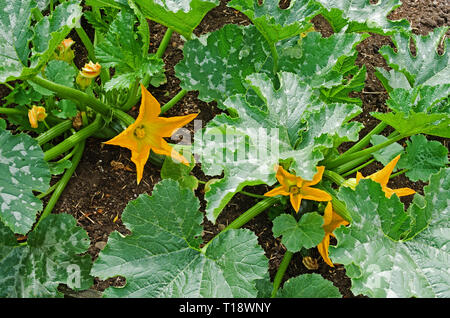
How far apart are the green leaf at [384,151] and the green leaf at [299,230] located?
1.43 ft

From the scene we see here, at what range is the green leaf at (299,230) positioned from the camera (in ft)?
6.25

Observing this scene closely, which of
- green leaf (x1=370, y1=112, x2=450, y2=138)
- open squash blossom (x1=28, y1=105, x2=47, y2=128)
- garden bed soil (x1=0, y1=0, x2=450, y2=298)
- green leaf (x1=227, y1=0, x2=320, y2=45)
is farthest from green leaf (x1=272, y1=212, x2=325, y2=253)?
open squash blossom (x1=28, y1=105, x2=47, y2=128)

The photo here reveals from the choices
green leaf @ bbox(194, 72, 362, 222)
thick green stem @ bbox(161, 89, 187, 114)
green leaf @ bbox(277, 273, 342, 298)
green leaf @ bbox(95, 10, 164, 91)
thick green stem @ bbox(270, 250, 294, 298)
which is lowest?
thick green stem @ bbox(270, 250, 294, 298)

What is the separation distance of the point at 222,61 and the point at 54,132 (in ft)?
2.43

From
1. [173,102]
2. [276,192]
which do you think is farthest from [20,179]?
[276,192]

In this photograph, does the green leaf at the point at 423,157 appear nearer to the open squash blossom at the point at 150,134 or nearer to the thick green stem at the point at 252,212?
the thick green stem at the point at 252,212

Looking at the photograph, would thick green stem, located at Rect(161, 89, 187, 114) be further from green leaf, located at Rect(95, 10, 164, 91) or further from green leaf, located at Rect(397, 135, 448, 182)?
green leaf, located at Rect(397, 135, 448, 182)

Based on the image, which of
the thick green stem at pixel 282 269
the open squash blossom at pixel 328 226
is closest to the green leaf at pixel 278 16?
the open squash blossom at pixel 328 226

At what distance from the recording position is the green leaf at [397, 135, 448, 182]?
2.17 m

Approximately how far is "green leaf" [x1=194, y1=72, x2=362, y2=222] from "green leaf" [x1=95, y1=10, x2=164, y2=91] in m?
0.33

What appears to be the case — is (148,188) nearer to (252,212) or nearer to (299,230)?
(252,212)

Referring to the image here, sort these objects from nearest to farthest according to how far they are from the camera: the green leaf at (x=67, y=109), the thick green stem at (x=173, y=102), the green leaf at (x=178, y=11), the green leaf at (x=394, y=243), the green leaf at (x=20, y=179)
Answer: the green leaf at (x=394, y=243), the green leaf at (x=20, y=179), the green leaf at (x=178, y=11), the green leaf at (x=67, y=109), the thick green stem at (x=173, y=102)
